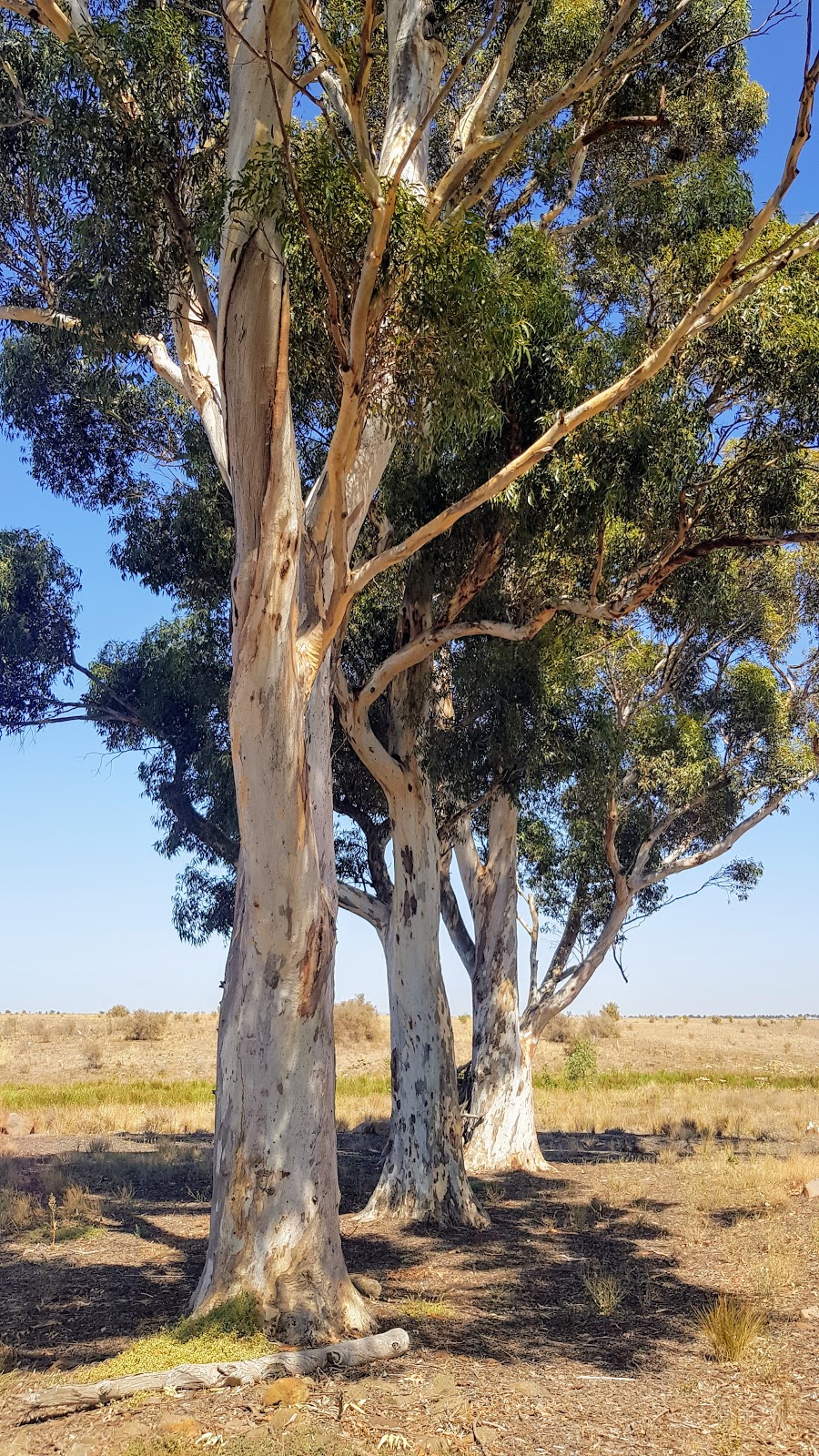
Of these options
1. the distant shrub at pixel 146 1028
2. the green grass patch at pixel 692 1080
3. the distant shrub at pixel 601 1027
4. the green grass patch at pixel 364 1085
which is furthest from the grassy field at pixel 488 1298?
the distant shrub at pixel 601 1027

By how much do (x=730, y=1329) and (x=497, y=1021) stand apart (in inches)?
323

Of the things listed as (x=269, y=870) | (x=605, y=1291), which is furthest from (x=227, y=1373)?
(x=605, y=1291)

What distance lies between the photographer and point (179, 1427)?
5.05 metres

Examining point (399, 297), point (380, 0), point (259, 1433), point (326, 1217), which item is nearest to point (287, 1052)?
point (326, 1217)

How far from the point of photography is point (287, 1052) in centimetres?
679

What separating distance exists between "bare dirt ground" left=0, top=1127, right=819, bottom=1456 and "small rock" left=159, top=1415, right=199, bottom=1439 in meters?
0.01

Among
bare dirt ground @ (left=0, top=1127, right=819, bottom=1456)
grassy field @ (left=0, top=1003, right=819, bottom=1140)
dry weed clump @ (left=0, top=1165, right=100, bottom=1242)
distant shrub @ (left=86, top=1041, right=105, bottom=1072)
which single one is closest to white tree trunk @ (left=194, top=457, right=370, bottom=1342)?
bare dirt ground @ (left=0, top=1127, right=819, bottom=1456)

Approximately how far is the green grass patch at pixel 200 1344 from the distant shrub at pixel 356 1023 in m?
26.9

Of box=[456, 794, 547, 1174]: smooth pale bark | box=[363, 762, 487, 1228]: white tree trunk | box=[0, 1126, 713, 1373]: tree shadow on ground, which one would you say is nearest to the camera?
box=[0, 1126, 713, 1373]: tree shadow on ground

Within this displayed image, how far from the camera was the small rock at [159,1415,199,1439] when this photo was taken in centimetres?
500

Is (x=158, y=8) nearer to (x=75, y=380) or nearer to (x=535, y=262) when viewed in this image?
(x=535, y=262)

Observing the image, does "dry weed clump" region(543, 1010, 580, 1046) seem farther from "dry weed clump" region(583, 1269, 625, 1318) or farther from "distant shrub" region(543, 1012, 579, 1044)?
"dry weed clump" region(583, 1269, 625, 1318)

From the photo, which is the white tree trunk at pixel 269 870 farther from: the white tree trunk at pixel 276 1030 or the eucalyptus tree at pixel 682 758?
the eucalyptus tree at pixel 682 758

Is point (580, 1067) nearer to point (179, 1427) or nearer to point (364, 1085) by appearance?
point (364, 1085)
